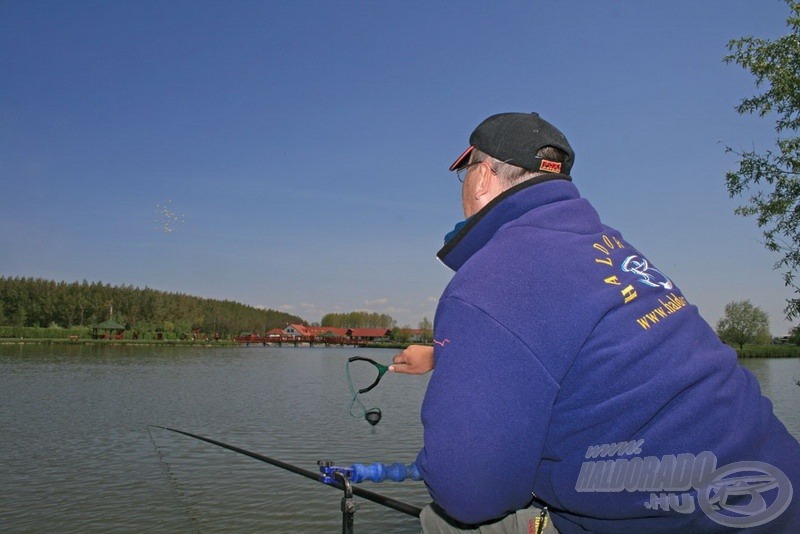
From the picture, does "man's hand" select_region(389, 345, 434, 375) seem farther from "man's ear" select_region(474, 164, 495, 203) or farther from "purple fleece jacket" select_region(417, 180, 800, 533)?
"purple fleece jacket" select_region(417, 180, 800, 533)

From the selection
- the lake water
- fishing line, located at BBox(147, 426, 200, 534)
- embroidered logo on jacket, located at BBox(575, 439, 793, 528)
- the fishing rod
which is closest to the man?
embroidered logo on jacket, located at BBox(575, 439, 793, 528)

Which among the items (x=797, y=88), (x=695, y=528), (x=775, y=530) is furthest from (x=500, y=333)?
(x=797, y=88)

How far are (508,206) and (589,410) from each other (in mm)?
600

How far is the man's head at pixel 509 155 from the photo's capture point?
1881 mm

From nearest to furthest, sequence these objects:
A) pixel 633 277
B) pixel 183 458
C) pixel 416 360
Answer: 1. pixel 633 277
2. pixel 416 360
3. pixel 183 458

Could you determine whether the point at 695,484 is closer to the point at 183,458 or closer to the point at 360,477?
the point at 360,477

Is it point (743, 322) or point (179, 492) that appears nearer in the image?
point (179, 492)

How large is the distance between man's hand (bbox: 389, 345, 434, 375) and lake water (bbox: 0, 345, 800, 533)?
4728mm

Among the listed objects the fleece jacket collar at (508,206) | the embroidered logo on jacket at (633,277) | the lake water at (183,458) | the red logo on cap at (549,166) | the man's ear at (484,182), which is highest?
the red logo on cap at (549,166)

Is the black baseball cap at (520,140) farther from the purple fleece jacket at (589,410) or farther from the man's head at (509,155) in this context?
the purple fleece jacket at (589,410)

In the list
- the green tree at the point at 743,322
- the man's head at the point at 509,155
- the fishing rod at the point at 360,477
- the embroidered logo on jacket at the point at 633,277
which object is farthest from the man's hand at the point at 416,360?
the green tree at the point at 743,322

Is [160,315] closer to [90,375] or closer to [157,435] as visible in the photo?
[90,375]

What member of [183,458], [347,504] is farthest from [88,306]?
[347,504]

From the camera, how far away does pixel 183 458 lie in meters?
14.1
